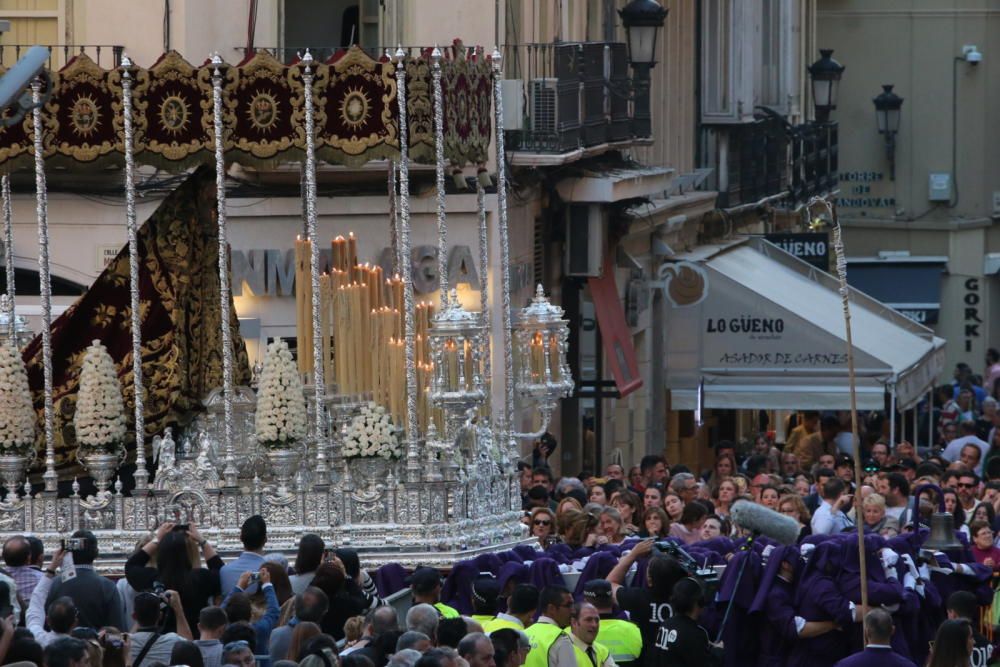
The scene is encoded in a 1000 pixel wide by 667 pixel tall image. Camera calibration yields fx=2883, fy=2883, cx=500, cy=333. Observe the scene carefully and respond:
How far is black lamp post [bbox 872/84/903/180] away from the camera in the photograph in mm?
42656

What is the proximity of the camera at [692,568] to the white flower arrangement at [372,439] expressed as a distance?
2363 mm

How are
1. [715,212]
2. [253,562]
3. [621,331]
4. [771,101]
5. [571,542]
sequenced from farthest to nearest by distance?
[771,101]
[715,212]
[621,331]
[571,542]
[253,562]

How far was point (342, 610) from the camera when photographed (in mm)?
14430

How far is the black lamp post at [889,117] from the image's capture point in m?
42.7

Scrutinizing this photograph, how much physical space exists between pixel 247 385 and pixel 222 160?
214 centimetres

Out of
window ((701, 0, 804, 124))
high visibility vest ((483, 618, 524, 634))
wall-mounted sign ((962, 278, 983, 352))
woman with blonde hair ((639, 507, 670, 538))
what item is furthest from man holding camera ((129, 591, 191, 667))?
wall-mounted sign ((962, 278, 983, 352))

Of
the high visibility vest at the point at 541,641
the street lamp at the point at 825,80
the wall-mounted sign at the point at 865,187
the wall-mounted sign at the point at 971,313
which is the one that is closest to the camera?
the high visibility vest at the point at 541,641

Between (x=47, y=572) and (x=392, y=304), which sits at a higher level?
(x=392, y=304)

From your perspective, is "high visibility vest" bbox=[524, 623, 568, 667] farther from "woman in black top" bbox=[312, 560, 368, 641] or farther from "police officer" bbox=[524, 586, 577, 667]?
"woman in black top" bbox=[312, 560, 368, 641]

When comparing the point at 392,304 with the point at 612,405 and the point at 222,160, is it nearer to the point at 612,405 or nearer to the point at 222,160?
the point at 222,160

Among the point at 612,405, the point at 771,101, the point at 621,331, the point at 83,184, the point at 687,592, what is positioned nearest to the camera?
the point at 687,592

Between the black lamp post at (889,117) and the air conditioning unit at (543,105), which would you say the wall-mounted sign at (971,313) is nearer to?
the black lamp post at (889,117)

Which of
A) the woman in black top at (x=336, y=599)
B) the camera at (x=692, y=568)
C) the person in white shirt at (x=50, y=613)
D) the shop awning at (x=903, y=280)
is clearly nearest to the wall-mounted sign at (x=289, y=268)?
the camera at (x=692, y=568)

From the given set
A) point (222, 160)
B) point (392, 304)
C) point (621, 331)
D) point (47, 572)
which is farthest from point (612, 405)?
point (47, 572)
